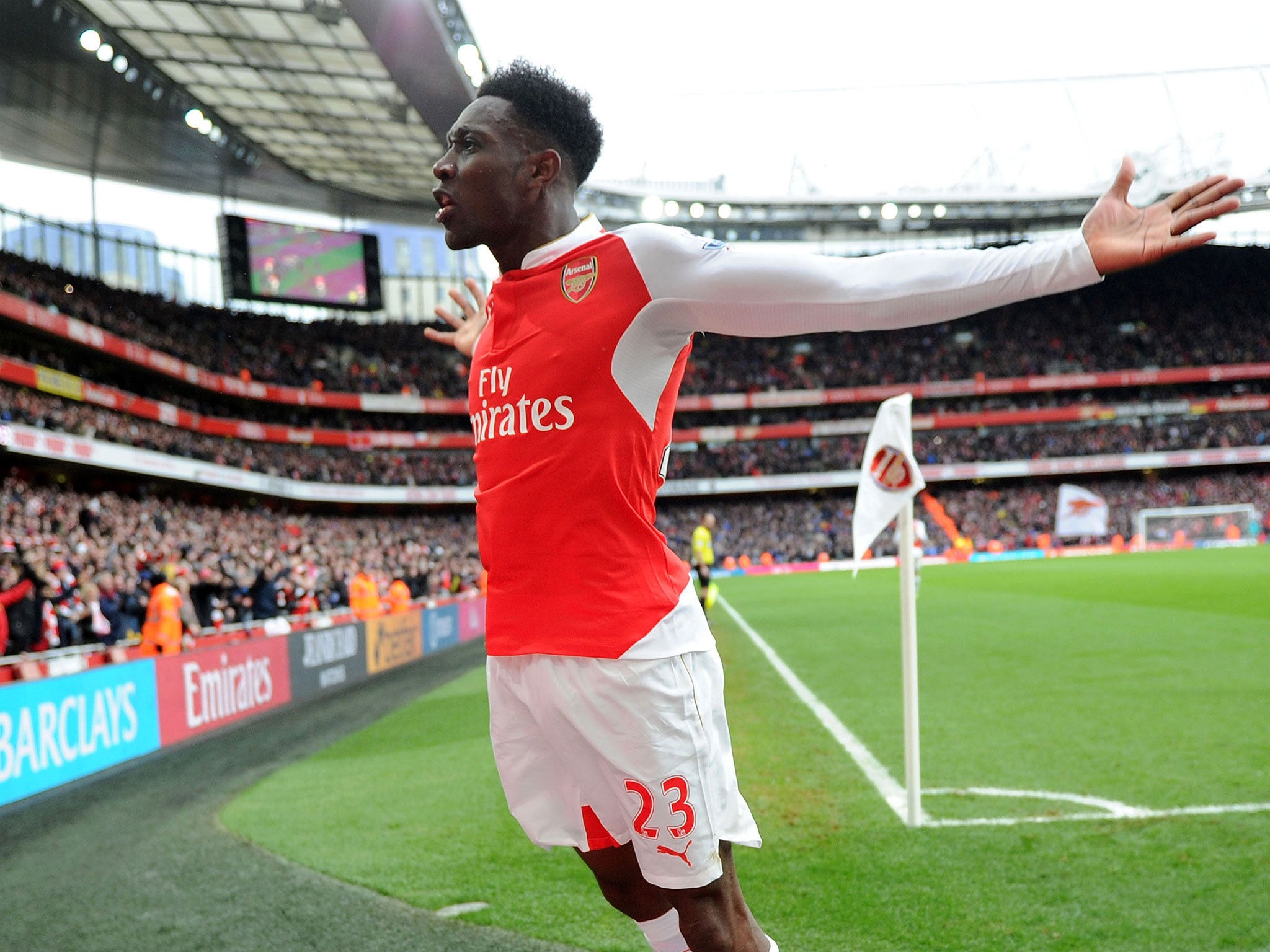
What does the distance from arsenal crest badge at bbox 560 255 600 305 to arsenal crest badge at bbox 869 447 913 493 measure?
3.22m

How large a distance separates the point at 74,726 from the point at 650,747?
7.97 metres

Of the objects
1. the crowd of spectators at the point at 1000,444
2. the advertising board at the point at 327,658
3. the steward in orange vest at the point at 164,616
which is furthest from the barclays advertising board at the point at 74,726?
the crowd of spectators at the point at 1000,444

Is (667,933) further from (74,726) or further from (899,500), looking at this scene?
(74,726)

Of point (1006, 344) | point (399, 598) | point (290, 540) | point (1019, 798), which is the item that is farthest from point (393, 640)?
point (1006, 344)

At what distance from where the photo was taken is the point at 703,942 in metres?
1.93

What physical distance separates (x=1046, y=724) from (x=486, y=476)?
6.36m

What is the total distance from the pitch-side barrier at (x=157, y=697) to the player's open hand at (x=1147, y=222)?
796cm

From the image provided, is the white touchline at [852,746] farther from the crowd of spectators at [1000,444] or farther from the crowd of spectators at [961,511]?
the crowd of spectators at [1000,444]

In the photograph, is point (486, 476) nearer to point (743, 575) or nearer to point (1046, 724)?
point (1046, 724)

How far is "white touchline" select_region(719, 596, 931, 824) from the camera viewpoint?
554cm

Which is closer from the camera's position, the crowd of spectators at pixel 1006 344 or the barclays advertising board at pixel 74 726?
the barclays advertising board at pixel 74 726

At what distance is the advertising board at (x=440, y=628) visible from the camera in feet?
61.2

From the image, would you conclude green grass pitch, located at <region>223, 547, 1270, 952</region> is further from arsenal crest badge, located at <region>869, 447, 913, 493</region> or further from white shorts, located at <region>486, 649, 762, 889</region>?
white shorts, located at <region>486, 649, 762, 889</region>

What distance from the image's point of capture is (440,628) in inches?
771
